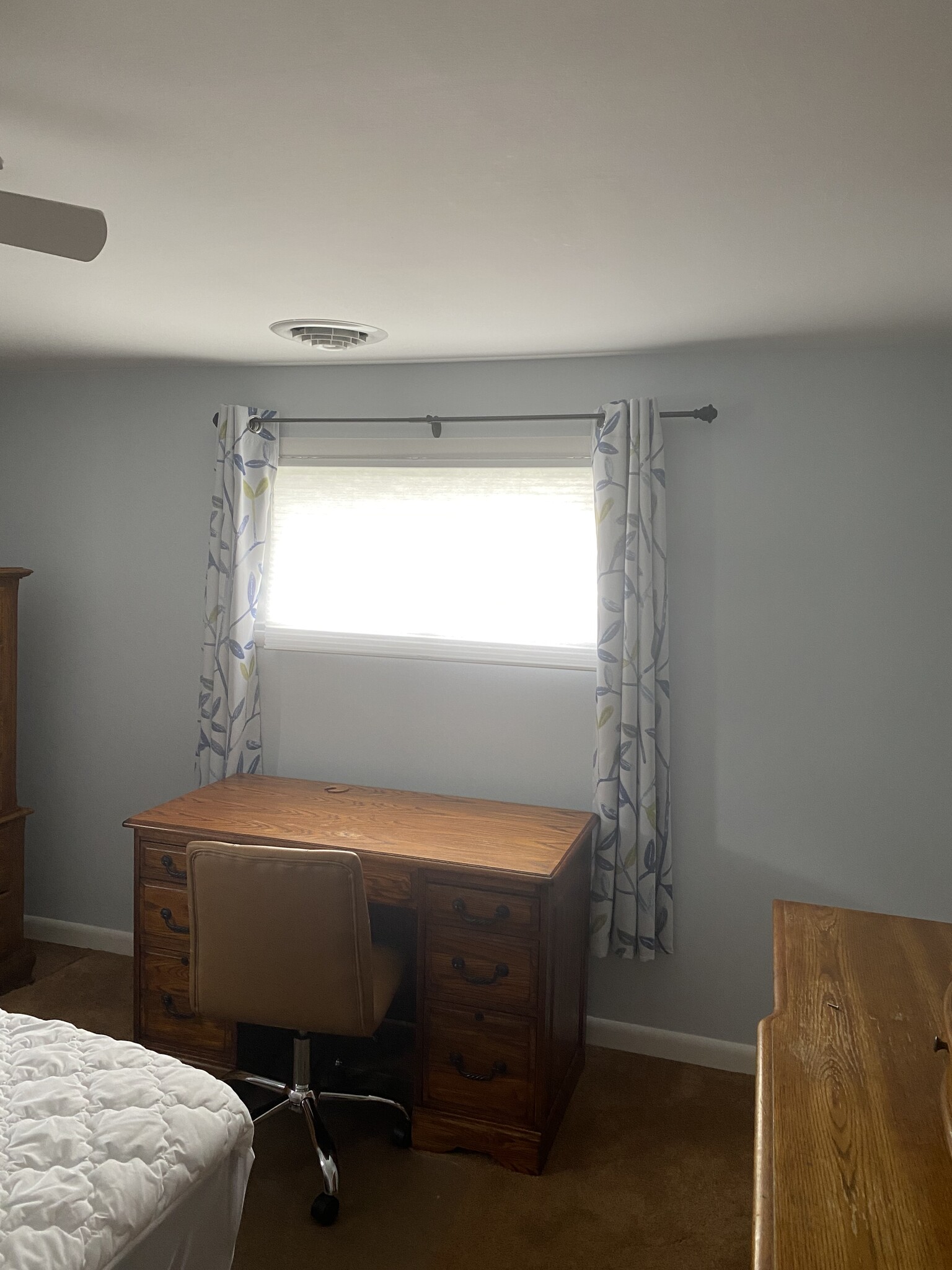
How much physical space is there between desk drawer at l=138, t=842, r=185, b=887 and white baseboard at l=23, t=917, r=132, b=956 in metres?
1.12

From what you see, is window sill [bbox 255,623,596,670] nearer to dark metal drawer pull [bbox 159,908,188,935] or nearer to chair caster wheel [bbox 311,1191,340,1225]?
dark metal drawer pull [bbox 159,908,188,935]

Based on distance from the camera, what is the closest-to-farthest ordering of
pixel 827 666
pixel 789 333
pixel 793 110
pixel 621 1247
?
pixel 793 110 < pixel 621 1247 < pixel 789 333 < pixel 827 666

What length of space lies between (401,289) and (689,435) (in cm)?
117

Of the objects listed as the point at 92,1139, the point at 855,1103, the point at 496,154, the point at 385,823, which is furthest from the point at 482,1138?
the point at 496,154

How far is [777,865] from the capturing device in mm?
3123

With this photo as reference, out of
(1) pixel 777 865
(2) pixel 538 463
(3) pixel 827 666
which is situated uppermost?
(2) pixel 538 463

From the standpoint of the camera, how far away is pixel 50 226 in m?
1.45

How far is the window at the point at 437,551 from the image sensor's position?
331cm

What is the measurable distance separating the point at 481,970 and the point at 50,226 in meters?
2.14

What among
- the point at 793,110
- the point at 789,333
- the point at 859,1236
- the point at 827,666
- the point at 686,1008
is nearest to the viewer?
the point at 859,1236

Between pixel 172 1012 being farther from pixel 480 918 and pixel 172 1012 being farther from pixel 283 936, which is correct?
pixel 480 918

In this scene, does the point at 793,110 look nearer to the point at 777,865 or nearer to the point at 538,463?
the point at 538,463

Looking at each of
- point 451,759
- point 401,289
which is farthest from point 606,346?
point 451,759

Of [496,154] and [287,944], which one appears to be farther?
[287,944]
